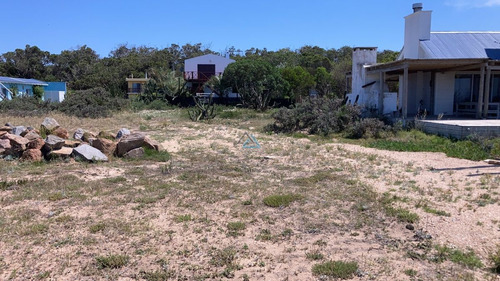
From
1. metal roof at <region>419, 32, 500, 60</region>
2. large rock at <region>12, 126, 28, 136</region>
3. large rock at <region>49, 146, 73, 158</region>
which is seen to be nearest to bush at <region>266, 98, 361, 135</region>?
metal roof at <region>419, 32, 500, 60</region>

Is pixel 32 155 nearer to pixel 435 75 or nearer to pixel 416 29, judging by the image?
pixel 416 29

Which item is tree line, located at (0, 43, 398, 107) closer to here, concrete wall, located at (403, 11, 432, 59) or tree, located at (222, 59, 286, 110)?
tree, located at (222, 59, 286, 110)

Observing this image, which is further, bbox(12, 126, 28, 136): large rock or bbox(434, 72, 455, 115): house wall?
bbox(434, 72, 455, 115): house wall

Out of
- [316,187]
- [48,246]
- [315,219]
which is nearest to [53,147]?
[48,246]

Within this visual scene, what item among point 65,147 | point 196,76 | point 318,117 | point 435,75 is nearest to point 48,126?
point 65,147

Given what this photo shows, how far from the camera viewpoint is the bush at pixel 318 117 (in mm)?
16750

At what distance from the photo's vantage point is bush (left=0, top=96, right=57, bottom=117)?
23.1 m

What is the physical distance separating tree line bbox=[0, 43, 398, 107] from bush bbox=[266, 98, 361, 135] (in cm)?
1376

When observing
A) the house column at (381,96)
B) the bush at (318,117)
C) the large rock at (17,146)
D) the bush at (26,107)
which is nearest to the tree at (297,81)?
the house column at (381,96)

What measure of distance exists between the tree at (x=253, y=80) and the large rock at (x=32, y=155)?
75.5ft

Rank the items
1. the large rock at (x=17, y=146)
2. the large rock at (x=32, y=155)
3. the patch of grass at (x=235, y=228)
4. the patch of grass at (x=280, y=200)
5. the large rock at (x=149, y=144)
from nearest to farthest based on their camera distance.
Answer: the patch of grass at (x=235, y=228) → the patch of grass at (x=280, y=200) → the large rock at (x=32, y=155) → the large rock at (x=17, y=146) → the large rock at (x=149, y=144)

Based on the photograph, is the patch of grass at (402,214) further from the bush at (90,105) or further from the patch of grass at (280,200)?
the bush at (90,105)

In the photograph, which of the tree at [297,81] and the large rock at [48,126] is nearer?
the large rock at [48,126]

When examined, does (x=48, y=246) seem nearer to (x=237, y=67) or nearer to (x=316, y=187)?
(x=316, y=187)
